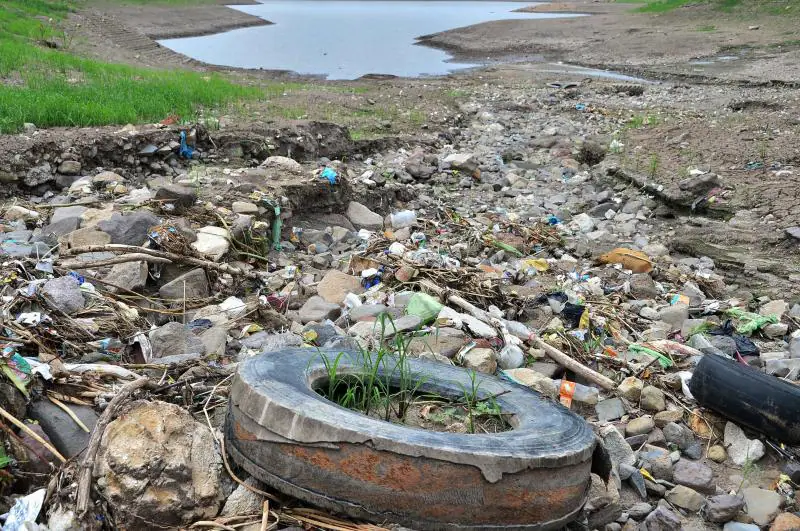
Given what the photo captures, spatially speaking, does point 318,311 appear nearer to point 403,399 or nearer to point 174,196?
point 403,399

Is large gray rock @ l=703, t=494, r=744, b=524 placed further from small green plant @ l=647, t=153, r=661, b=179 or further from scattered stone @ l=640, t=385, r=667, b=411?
small green plant @ l=647, t=153, r=661, b=179

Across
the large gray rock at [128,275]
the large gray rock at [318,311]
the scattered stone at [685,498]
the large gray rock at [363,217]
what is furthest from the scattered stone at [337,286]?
the scattered stone at [685,498]

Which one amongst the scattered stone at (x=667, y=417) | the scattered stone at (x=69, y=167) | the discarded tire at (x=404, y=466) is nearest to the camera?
the discarded tire at (x=404, y=466)

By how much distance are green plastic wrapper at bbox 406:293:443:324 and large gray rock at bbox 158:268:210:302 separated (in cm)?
141

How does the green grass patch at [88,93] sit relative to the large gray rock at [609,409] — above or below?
above

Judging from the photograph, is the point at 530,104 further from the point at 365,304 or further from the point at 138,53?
the point at 138,53

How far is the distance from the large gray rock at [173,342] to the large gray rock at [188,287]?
810 millimetres

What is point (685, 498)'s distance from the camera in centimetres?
284

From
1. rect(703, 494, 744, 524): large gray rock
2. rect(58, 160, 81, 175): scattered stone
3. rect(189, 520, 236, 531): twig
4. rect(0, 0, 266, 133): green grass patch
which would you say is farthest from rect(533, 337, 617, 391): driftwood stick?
rect(0, 0, 266, 133): green grass patch

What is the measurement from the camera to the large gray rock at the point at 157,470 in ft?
6.86

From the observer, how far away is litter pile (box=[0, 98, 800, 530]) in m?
2.28

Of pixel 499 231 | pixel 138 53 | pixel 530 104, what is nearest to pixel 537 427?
pixel 499 231

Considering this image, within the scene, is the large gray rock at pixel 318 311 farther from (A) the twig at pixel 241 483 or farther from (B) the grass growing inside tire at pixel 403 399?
(A) the twig at pixel 241 483

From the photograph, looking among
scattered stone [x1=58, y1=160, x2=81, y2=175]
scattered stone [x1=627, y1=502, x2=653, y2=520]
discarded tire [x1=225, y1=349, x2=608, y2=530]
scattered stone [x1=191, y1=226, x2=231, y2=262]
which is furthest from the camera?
scattered stone [x1=58, y1=160, x2=81, y2=175]
